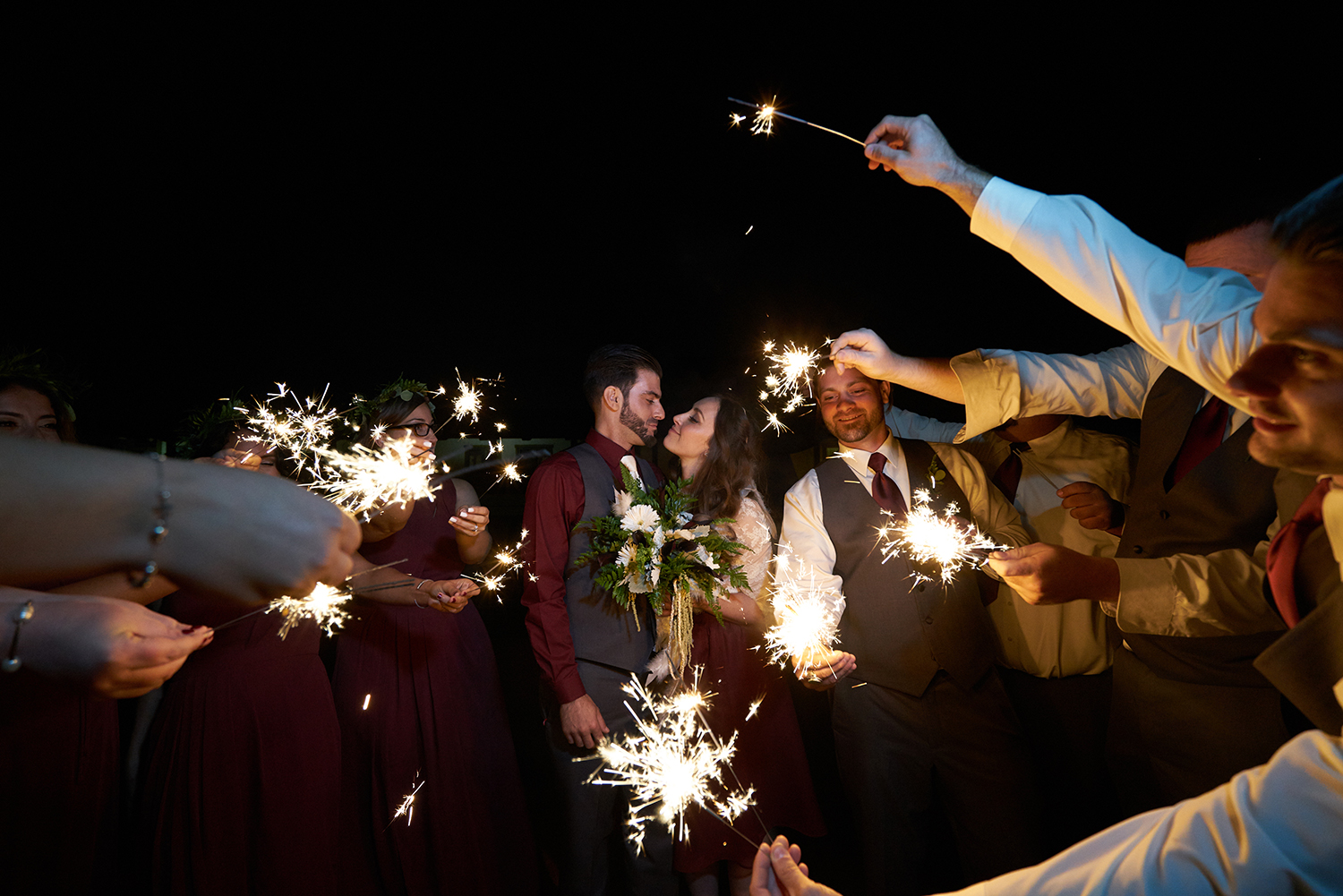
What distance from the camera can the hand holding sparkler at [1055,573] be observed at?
194 centimetres

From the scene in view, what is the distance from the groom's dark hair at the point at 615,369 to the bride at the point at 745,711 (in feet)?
3.29

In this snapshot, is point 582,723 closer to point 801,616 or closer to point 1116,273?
point 801,616

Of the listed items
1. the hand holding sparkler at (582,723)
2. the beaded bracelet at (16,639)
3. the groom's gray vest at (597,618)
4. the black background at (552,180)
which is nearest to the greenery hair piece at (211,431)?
the black background at (552,180)

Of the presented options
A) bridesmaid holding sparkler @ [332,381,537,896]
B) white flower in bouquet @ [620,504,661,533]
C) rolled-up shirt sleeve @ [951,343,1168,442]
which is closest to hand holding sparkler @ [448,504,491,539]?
bridesmaid holding sparkler @ [332,381,537,896]

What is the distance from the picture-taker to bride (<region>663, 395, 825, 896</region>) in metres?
3.15

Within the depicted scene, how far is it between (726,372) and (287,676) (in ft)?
15.6

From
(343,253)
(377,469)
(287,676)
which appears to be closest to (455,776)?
(287,676)

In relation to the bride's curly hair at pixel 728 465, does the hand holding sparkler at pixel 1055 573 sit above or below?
below

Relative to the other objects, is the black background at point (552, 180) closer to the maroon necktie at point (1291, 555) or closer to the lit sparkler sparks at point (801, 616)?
the lit sparkler sparks at point (801, 616)

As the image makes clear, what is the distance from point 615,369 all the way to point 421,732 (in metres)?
2.68

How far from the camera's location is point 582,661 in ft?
10.7

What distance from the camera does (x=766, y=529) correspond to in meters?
3.82

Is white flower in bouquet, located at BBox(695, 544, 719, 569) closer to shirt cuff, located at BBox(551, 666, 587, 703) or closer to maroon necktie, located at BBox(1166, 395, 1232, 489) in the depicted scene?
shirt cuff, located at BBox(551, 666, 587, 703)

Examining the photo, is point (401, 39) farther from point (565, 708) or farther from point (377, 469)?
point (565, 708)
